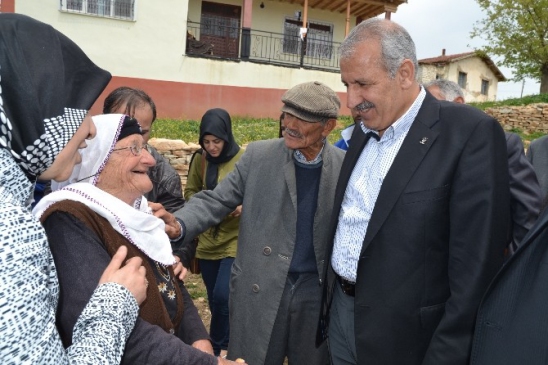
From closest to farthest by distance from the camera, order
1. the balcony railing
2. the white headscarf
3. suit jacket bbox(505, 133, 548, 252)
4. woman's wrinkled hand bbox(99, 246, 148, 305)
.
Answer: woman's wrinkled hand bbox(99, 246, 148, 305) → the white headscarf → suit jacket bbox(505, 133, 548, 252) → the balcony railing

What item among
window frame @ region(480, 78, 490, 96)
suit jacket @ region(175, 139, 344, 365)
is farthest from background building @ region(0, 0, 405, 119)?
window frame @ region(480, 78, 490, 96)

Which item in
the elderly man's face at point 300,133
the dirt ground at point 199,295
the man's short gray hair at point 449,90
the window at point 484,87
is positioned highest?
the window at point 484,87

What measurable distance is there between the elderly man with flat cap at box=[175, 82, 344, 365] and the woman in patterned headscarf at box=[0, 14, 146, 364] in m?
1.30

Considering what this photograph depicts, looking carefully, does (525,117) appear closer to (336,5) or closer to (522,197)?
(336,5)

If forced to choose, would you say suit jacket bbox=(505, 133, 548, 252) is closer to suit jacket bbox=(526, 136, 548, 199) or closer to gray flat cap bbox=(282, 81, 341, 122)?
suit jacket bbox=(526, 136, 548, 199)

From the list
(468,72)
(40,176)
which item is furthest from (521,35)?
(40,176)

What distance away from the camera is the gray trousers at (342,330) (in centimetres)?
239

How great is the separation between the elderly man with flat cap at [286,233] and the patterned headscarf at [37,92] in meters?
1.39

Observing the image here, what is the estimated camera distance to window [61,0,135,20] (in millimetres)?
13358

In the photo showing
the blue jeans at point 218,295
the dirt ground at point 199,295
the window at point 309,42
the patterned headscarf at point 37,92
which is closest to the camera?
the patterned headscarf at point 37,92

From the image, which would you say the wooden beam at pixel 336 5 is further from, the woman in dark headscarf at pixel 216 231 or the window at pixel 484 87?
the window at pixel 484 87

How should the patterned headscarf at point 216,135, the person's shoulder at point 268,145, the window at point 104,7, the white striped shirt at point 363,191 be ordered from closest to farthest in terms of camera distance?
the white striped shirt at point 363,191, the person's shoulder at point 268,145, the patterned headscarf at point 216,135, the window at point 104,7

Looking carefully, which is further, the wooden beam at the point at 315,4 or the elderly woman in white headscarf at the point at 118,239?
the wooden beam at the point at 315,4

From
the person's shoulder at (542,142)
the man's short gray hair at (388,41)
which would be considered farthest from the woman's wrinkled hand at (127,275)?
the person's shoulder at (542,142)
